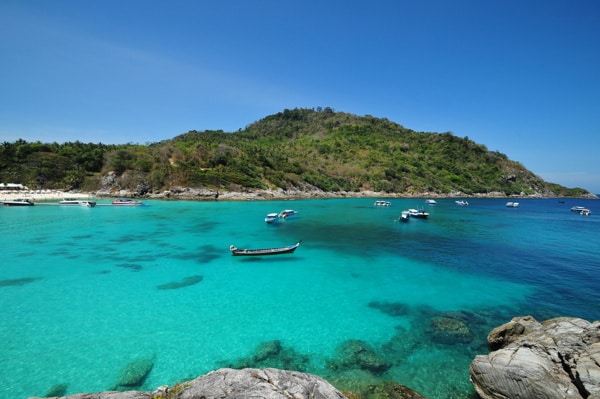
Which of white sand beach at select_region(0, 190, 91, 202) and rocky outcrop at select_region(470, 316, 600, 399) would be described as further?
white sand beach at select_region(0, 190, 91, 202)

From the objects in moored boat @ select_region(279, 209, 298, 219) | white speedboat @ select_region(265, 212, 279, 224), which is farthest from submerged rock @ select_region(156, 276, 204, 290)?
moored boat @ select_region(279, 209, 298, 219)

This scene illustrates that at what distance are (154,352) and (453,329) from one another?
16.3 m

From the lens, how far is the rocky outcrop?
9336mm

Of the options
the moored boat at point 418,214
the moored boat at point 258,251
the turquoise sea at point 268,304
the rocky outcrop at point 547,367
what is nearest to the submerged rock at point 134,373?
the turquoise sea at point 268,304

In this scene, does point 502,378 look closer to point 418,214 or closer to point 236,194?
point 418,214

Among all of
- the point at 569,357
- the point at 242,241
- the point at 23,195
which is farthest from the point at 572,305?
the point at 23,195

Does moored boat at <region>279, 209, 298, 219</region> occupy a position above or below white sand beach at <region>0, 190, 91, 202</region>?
below

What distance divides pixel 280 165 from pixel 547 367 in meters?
123

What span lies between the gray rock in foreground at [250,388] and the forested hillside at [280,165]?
97.4 m

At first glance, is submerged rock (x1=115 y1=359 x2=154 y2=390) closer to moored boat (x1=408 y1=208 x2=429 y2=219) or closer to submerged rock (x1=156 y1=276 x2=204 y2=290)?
submerged rock (x1=156 y1=276 x2=204 y2=290)

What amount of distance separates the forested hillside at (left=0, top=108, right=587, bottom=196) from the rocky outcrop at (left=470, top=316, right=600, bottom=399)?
97.4m

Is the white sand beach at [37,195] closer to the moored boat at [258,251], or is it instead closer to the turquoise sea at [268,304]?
the turquoise sea at [268,304]

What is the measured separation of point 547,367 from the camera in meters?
10.3

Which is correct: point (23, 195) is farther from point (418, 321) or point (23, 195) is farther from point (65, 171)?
point (418, 321)
